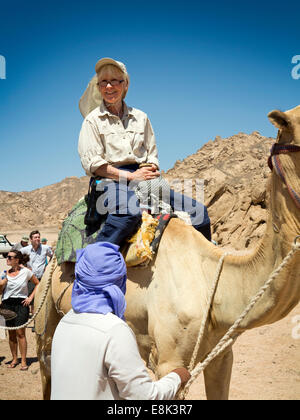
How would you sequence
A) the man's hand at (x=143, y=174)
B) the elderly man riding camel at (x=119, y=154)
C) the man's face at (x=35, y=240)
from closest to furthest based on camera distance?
the elderly man riding camel at (x=119, y=154) → the man's hand at (x=143, y=174) → the man's face at (x=35, y=240)

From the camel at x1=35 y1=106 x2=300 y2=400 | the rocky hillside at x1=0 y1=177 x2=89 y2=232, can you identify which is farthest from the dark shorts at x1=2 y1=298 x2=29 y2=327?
the rocky hillside at x1=0 y1=177 x2=89 y2=232

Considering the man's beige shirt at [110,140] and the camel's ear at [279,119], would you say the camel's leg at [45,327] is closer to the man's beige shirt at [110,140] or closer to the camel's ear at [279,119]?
the man's beige shirt at [110,140]

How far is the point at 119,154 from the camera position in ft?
12.1

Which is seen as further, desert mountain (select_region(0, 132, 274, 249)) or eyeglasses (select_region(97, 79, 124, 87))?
desert mountain (select_region(0, 132, 274, 249))

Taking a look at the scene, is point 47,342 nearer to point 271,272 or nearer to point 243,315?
point 243,315

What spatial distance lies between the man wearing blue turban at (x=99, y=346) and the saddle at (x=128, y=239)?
45.5 inches

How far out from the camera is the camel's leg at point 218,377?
11.2 feet

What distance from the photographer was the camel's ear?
227cm

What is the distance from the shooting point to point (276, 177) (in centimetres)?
245

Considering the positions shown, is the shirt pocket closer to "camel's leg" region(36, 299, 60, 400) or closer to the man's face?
"camel's leg" region(36, 299, 60, 400)

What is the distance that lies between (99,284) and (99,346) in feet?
1.01

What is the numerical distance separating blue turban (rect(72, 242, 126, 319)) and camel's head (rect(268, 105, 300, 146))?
1256 millimetres
